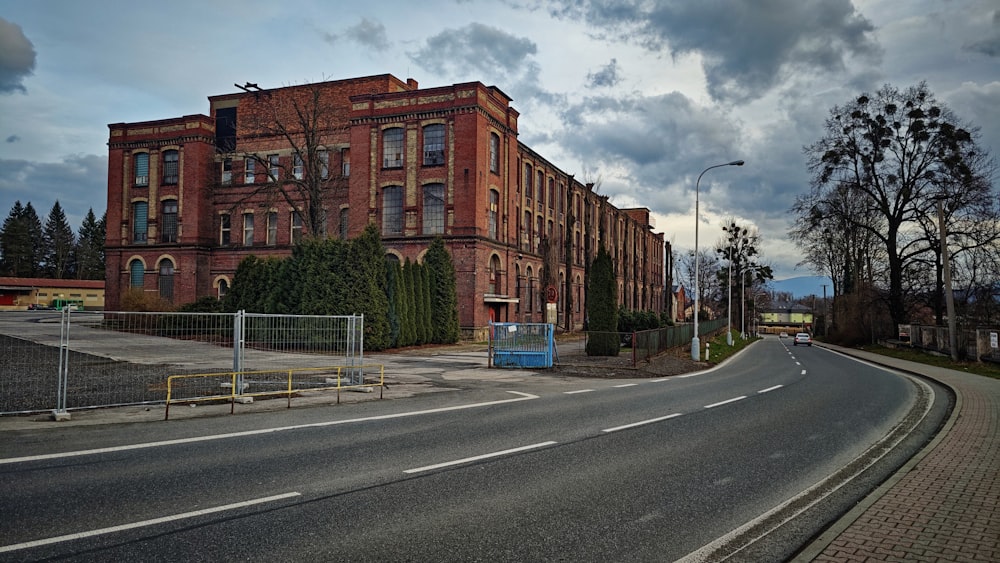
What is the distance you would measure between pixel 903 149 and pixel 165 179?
5404 cm

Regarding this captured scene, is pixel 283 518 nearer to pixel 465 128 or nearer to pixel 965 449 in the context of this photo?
pixel 965 449

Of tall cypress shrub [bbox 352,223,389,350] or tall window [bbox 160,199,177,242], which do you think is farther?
tall window [bbox 160,199,177,242]

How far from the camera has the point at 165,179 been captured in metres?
48.6

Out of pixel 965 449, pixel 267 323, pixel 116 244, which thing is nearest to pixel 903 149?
pixel 965 449

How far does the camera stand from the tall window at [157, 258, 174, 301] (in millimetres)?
47531

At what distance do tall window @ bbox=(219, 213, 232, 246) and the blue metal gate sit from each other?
3291 centimetres

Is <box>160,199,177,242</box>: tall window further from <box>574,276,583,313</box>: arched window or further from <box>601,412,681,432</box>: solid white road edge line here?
<box>601,412,681,432</box>: solid white road edge line

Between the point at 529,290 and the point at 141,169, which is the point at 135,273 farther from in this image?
the point at 529,290

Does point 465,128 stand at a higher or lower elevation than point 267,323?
higher

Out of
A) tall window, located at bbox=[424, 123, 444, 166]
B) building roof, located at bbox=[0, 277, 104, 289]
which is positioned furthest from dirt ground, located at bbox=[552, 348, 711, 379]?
building roof, located at bbox=[0, 277, 104, 289]

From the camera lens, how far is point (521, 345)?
23.1m

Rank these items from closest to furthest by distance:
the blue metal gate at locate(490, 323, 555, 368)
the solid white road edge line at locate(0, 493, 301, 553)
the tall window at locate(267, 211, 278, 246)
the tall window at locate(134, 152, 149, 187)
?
the solid white road edge line at locate(0, 493, 301, 553) < the blue metal gate at locate(490, 323, 555, 368) < the tall window at locate(267, 211, 278, 246) < the tall window at locate(134, 152, 149, 187)

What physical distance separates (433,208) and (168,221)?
914 inches

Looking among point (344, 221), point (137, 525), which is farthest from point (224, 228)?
point (137, 525)
